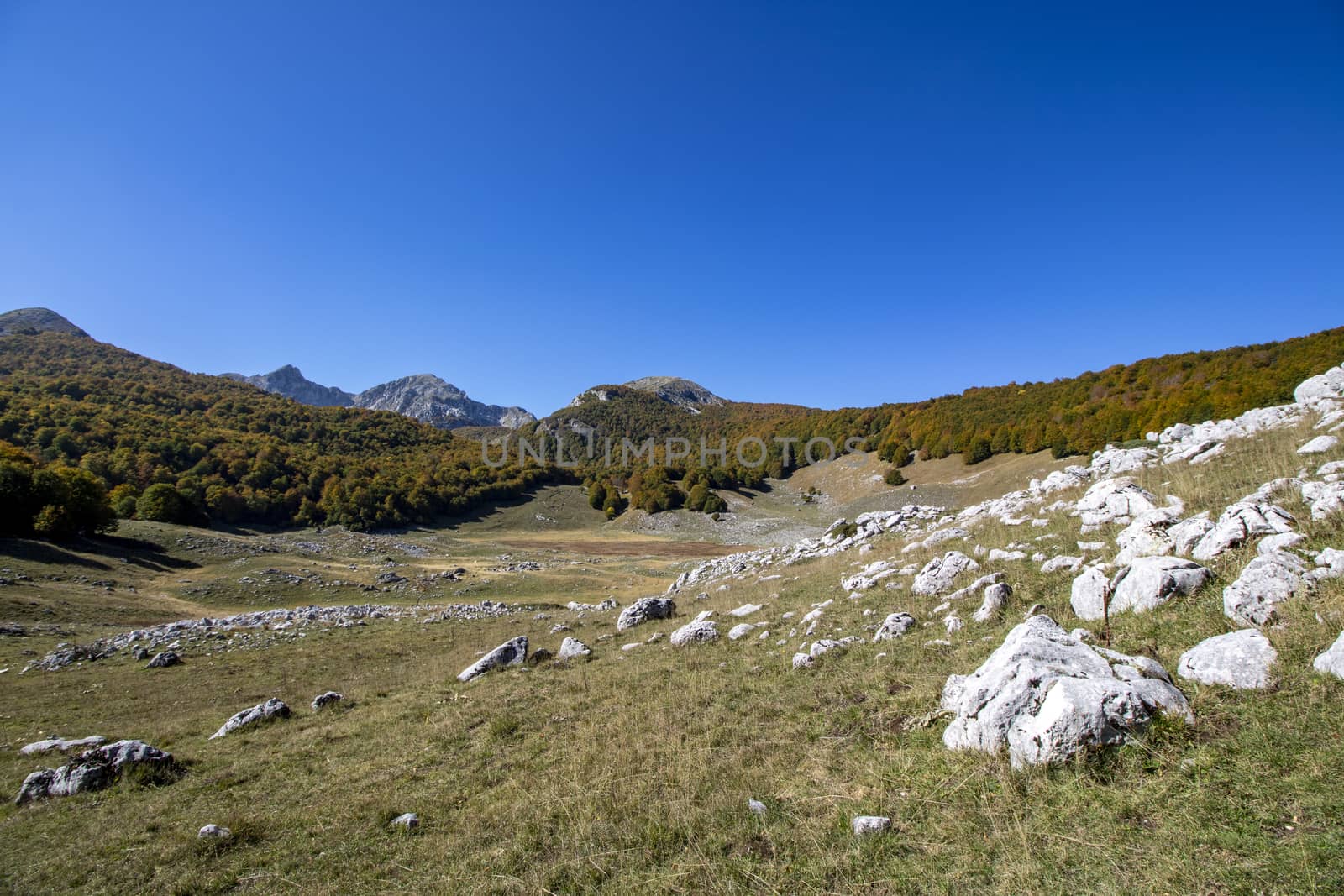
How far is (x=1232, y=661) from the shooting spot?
4891 millimetres

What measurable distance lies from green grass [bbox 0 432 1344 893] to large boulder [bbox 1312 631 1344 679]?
0.41ft

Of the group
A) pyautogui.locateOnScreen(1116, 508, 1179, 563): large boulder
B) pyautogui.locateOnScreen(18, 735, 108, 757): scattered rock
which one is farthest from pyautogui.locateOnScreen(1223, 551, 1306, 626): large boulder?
pyautogui.locateOnScreen(18, 735, 108, 757): scattered rock

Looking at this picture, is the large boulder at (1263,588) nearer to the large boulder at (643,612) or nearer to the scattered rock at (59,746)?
the large boulder at (643,612)

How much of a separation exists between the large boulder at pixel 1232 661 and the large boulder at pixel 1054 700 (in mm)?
320

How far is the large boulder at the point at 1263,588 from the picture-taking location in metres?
5.52

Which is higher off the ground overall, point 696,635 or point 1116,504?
point 1116,504

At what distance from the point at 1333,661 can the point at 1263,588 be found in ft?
5.26

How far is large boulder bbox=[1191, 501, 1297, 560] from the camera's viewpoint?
279 inches

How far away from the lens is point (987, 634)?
26.8ft

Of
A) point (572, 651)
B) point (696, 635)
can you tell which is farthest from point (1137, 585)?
point (572, 651)

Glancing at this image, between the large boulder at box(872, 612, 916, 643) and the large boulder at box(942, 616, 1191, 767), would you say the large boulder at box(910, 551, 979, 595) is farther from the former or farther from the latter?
the large boulder at box(942, 616, 1191, 767)

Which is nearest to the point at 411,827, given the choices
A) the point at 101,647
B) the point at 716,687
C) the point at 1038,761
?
the point at 716,687

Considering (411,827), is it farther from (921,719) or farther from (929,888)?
(921,719)

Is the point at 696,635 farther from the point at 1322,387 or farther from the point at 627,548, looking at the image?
the point at 627,548
